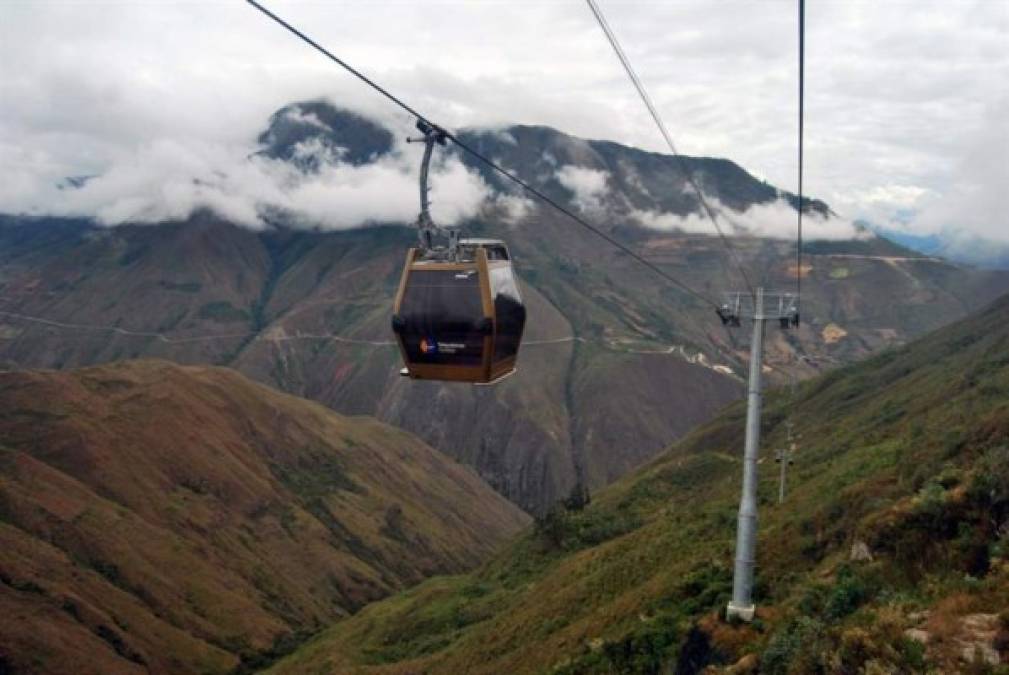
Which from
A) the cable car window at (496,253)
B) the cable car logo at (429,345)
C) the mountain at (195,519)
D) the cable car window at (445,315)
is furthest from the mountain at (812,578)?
the mountain at (195,519)

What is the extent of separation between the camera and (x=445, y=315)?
20.4 metres

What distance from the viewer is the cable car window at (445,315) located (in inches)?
797

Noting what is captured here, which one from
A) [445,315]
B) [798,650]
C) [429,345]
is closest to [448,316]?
[445,315]

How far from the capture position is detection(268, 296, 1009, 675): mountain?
14.7 meters

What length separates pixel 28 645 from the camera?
77375 millimetres

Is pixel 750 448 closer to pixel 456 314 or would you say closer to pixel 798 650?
pixel 798 650

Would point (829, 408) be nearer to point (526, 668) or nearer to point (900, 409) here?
point (900, 409)

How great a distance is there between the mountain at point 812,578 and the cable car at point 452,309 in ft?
30.3

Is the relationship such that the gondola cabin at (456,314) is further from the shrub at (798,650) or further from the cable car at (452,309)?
the shrub at (798,650)

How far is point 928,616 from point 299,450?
154699mm

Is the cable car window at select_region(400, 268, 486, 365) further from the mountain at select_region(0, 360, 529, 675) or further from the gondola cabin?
the mountain at select_region(0, 360, 529, 675)

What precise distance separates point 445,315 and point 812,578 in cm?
1249

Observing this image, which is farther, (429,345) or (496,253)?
(496,253)

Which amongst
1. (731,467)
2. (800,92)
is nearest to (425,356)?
(800,92)
